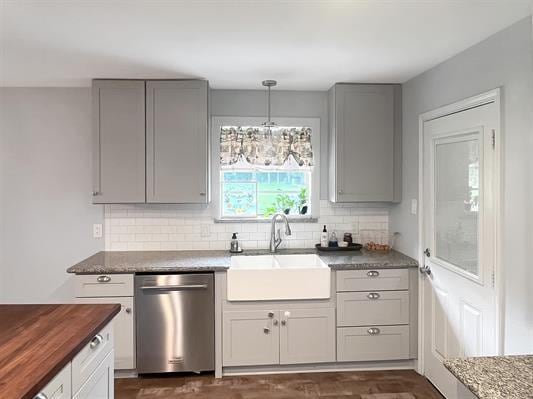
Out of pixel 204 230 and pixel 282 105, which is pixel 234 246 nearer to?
pixel 204 230

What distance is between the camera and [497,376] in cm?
145

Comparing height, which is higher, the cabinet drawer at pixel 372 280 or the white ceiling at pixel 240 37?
the white ceiling at pixel 240 37

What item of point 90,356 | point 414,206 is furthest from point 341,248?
point 90,356

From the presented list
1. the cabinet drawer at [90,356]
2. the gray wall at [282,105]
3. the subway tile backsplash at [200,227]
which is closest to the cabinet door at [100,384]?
the cabinet drawer at [90,356]

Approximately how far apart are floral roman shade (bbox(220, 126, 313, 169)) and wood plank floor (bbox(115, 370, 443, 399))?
1790 millimetres

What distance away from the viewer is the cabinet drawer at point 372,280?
3174 millimetres

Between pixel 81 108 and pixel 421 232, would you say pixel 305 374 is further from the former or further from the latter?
pixel 81 108

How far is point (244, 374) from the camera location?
3188mm

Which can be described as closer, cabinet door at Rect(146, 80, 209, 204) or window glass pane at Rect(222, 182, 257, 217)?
cabinet door at Rect(146, 80, 209, 204)

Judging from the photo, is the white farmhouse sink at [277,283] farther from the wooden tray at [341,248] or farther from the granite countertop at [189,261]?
the wooden tray at [341,248]

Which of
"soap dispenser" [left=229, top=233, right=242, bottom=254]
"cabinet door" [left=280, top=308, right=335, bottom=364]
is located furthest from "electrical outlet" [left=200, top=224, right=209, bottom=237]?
"cabinet door" [left=280, top=308, right=335, bottom=364]

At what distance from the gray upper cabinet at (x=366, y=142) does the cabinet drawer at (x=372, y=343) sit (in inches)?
42.0

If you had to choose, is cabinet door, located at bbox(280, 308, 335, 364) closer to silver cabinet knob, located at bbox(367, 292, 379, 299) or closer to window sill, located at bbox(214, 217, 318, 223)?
silver cabinet knob, located at bbox(367, 292, 379, 299)

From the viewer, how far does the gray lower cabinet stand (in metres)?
3.12
